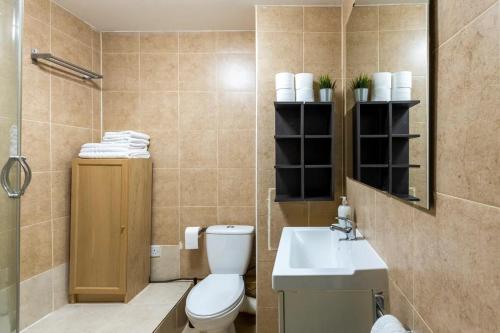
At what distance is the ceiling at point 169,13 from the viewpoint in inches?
79.9

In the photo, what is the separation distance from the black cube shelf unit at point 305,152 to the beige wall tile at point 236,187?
51 cm

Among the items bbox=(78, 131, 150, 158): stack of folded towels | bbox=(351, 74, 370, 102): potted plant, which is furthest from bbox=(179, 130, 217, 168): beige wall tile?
bbox=(351, 74, 370, 102): potted plant

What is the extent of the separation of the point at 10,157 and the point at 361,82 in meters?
1.61

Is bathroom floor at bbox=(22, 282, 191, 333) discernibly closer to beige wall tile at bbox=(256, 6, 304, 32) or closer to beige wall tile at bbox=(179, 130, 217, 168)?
beige wall tile at bbox=(179, 130, 217, 168)

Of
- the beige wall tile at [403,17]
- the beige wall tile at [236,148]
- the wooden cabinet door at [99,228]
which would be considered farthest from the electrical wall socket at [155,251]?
the beige wall tile at [403,17]

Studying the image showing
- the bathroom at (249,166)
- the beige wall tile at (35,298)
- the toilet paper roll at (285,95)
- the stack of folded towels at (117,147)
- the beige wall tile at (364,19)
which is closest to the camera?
the bathroom at (249,166)

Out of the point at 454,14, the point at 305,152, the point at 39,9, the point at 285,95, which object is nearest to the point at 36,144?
the point at 39,9

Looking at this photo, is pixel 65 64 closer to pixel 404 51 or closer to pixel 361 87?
pixel 361 87

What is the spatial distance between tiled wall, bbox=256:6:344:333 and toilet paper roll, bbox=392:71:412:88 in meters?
1.12

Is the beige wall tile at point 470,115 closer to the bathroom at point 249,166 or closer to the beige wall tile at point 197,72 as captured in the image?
the bathroom at point 249,166

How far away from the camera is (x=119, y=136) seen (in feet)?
7.31

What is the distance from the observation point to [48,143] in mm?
1988

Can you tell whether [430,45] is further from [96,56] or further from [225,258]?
[96,56]

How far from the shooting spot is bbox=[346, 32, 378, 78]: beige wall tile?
1.19 meters
